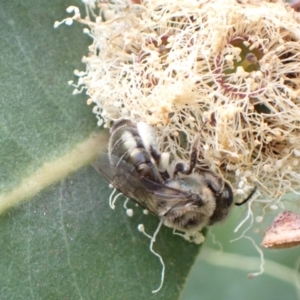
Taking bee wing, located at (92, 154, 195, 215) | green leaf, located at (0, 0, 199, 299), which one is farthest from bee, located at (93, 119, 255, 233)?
green leaf, located at (0, 0, 199, 299)

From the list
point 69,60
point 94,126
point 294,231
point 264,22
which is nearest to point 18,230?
point 94,126

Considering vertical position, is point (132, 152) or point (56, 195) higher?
point (132, 152)

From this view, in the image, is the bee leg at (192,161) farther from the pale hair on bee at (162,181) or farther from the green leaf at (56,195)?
the green leaf at (56,195)

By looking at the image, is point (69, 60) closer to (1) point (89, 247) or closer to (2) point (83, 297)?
(1) point (89, 247)

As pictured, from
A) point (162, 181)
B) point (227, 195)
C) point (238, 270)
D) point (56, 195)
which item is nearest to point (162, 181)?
point (162, 181)

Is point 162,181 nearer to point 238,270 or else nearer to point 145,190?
point 145,190

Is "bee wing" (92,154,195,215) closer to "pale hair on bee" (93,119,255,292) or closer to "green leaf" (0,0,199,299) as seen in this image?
"pale hair on bee" (93,119,255,292)
